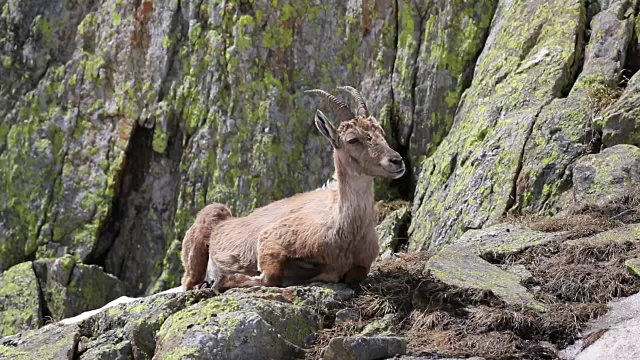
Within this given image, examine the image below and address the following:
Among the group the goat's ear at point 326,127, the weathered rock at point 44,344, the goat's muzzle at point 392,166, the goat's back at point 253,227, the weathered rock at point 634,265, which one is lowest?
the weathered rock at point 44,344

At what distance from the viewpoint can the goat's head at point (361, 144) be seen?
9.07 m

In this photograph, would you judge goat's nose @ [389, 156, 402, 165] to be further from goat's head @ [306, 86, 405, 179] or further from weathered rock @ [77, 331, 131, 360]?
weathered rock @ [77, 331, 131, 360]

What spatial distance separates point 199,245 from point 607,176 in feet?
14.9

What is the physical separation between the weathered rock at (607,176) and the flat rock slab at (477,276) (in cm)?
191

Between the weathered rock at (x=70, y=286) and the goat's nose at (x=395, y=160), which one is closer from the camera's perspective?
the goat's nose at (x=395, y=160)

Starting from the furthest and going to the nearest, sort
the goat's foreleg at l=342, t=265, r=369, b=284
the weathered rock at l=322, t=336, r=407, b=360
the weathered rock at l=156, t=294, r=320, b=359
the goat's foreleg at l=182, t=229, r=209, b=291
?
the goat's foreleg at l=182, t=229, r=209, b=291 < the goat's foreleg at l=342, t=265, r=369, b=284 < the weathered rock at l=156, t=294, r=320, b=359 < the weathered rock at l=322, t=336, r=407, b=360

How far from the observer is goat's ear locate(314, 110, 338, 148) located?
374 inches

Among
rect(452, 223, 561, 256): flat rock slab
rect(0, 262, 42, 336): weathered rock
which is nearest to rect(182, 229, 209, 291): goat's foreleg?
rect(452, 223, 561, 256): flat rock slab

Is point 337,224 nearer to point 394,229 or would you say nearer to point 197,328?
point 197,328

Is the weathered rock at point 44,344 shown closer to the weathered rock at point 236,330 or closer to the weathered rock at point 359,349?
the weathered rock at point 236,330

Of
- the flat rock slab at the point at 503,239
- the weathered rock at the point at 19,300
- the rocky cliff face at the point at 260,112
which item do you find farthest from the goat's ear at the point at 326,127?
the weathered rock at the point at 19,300

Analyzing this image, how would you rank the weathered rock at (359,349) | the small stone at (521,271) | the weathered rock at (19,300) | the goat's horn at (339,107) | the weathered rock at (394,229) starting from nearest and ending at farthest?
the weathered rock at (359,349)
the small stone at (521,271)
the goat's horn at (339,107)
the weathered rock at (394,229)
the weathered rock at (19,300)

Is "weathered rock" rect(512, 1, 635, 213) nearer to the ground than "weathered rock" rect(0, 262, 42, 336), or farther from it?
farther from it

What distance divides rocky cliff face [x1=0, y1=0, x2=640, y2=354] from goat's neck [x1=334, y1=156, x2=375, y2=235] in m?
2.85
